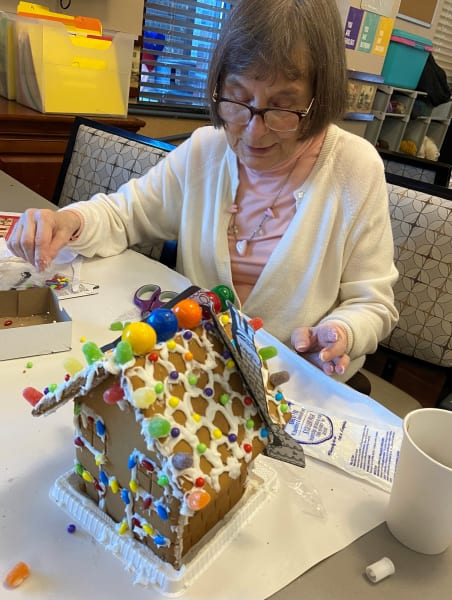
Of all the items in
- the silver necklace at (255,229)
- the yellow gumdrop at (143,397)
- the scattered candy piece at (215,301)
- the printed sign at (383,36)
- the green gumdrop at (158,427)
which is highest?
the printed sign at (383,36)

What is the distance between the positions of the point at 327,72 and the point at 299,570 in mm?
758

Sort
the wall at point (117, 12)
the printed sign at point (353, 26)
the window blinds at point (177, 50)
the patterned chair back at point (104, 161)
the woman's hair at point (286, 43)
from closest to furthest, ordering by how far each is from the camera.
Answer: the woman's hair at point (286, 43) < the patterned chair back at point (104, 161) < the wall at point (117, 12) < the window blinds at point (177, 50) < the printed sign at point (353, 26)

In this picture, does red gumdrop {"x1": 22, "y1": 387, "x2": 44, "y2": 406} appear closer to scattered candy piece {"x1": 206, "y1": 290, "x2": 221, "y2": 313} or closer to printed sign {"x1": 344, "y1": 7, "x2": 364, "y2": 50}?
scattered candy piece {"x1": 206, "y1": 290, "x2": 221, "y2": 313}

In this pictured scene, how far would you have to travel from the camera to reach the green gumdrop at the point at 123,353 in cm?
42

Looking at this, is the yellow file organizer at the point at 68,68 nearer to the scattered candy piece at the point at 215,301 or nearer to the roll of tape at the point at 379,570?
the scattered candy piece at the point at 215,301

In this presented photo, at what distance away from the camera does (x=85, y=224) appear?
103cm

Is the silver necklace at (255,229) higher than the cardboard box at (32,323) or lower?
higher

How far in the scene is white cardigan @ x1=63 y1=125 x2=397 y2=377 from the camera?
3.32 feet

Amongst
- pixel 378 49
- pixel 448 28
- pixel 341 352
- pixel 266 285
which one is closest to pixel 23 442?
pixel 341 352

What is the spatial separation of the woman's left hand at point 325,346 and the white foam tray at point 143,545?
29cm

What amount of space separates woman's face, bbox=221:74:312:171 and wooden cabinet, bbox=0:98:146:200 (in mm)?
1238

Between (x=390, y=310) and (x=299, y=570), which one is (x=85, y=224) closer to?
(x=390, y=310)

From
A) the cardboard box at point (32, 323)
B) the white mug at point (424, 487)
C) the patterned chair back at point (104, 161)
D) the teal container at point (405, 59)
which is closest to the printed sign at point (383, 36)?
the teal container at point (405, 59)

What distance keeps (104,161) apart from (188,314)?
1.26m
